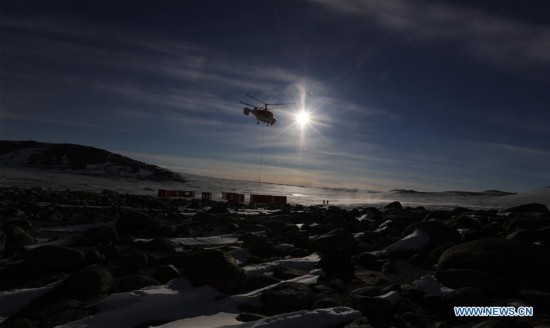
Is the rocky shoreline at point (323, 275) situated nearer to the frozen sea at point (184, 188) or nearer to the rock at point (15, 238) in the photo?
the rock at point (15, 238)

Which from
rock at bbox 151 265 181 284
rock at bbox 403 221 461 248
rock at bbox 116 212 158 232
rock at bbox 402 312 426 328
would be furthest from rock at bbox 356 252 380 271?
rock at bbox 116 212 158 232

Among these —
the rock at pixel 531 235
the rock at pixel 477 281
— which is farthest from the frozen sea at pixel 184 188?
the rock at pixel 477 281

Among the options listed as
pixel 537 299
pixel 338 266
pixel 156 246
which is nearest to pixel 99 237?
pixel 156 246

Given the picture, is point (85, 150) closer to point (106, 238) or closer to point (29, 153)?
point (29, 153)

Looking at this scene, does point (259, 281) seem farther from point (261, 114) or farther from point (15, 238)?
point (261, 114)

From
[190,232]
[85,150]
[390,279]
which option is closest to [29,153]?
[85,150]

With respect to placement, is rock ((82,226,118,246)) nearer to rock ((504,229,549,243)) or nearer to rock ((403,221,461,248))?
rock ((403,221,461,248))
